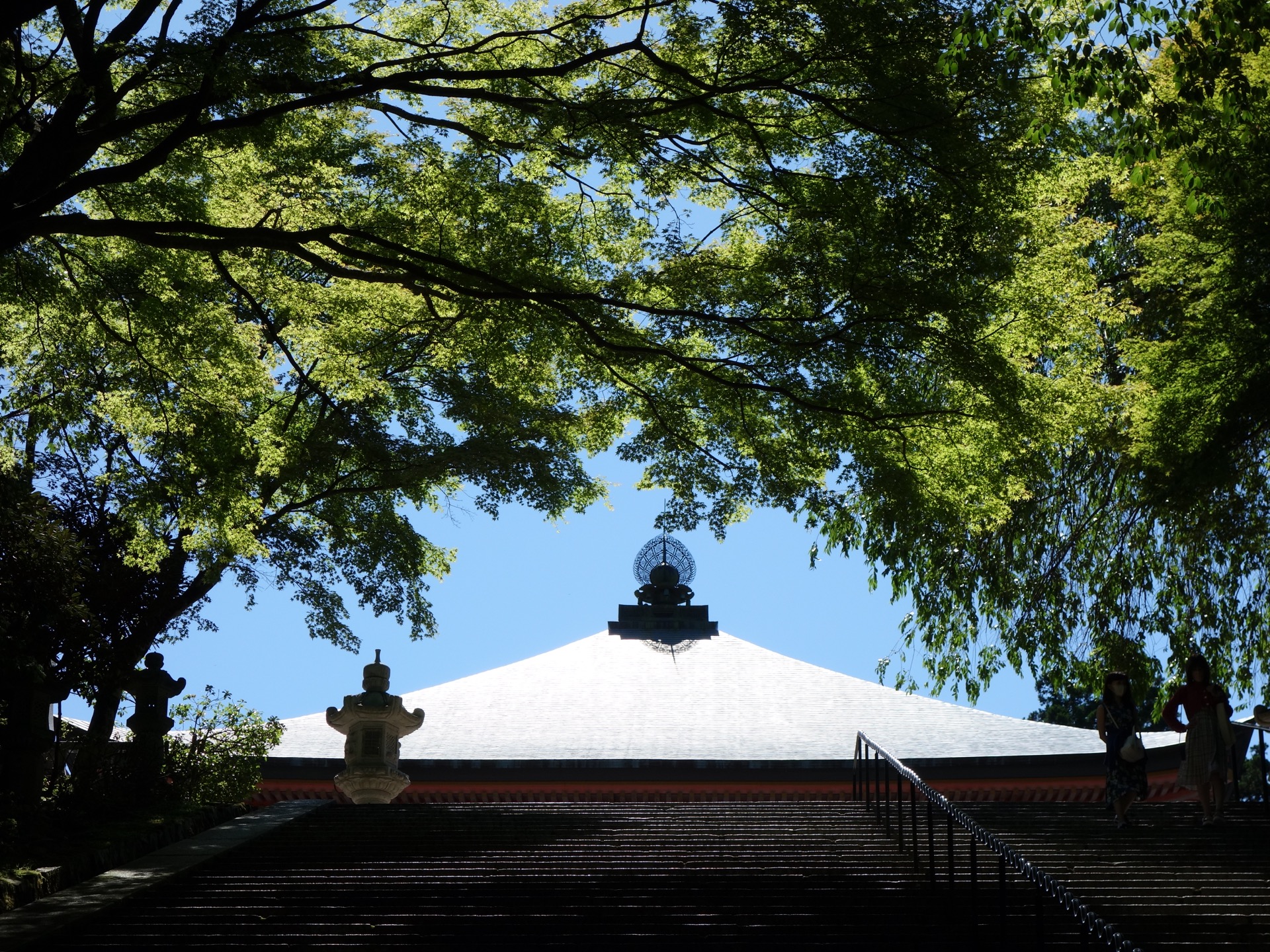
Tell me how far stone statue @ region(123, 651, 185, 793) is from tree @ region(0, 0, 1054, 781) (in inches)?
23.2

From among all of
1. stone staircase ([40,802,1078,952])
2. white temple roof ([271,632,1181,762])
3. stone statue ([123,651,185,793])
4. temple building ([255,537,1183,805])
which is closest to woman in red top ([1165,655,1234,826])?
stone staircase ([40,802,1078,952])

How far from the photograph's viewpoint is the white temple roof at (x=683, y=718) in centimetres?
1700

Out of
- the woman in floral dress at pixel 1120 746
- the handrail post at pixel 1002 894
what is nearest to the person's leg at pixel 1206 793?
the woman in floral dress at pixel 1120 746

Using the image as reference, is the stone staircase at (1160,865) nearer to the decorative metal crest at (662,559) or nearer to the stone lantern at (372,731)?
the stone lantern at (372,731)

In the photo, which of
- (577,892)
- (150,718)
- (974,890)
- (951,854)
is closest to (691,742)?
(150,718)

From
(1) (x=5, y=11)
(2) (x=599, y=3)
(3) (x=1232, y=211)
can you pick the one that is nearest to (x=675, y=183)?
(2) (x=599, y=3)

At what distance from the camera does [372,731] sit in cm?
1455

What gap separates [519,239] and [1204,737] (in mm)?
6854

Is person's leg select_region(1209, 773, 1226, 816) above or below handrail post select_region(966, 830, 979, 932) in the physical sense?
above

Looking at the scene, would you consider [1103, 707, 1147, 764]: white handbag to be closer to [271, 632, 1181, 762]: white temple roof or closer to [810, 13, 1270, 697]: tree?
Result: [810, 13, 1270, 697]: tree

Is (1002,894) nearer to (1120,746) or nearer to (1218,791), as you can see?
(1120,746)

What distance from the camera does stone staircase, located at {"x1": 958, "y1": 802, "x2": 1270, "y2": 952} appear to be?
748 cm

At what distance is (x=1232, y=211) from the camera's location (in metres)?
13.5

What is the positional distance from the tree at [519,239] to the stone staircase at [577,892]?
3433mm
